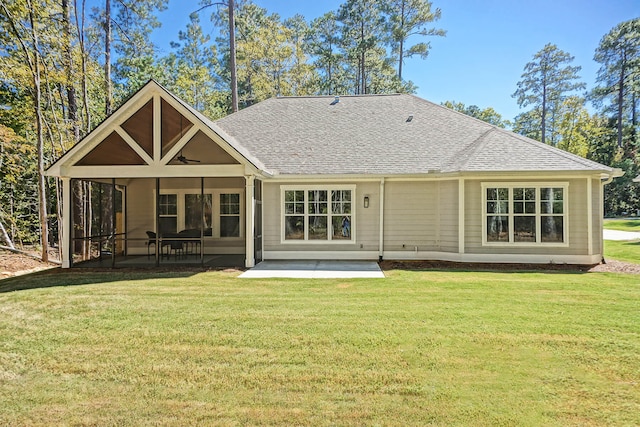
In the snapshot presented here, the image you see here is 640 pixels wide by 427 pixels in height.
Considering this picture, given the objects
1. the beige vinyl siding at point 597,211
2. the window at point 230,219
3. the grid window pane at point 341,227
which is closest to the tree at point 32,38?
the window at point 230,219

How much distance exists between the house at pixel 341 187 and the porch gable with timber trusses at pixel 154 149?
3 centimetres

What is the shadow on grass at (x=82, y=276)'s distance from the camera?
822cm

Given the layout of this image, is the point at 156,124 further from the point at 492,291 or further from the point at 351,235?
the point at 492,291

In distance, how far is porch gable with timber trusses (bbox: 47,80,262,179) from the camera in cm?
971

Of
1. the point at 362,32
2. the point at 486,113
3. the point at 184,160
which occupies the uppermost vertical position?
the point at 362,32

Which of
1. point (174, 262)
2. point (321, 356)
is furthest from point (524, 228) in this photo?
point (174, 262)

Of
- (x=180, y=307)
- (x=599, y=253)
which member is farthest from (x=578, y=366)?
(x=599, y=253)

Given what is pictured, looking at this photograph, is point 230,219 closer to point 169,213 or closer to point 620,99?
point 169,213

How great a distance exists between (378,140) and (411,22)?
21.8 m

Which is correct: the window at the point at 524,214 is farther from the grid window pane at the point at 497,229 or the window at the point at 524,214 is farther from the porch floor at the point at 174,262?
the porch floor at the point at 174,262

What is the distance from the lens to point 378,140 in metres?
13.3

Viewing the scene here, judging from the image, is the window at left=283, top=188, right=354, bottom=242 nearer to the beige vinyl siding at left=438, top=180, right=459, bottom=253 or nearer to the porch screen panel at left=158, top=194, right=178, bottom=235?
the beige vinyl siding at left=438, top=180, right=459, bottom=253

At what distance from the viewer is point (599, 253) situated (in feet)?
35.2

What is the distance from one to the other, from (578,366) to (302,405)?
3.25 meters
